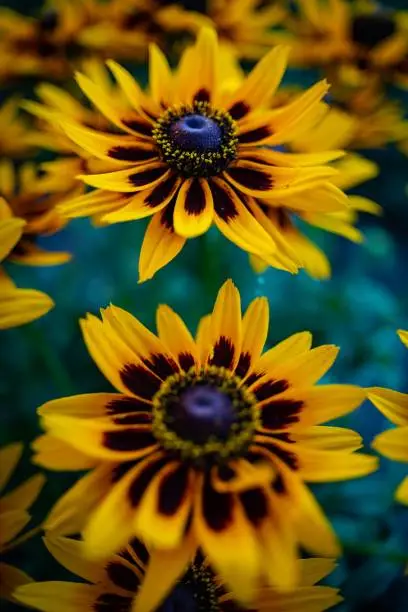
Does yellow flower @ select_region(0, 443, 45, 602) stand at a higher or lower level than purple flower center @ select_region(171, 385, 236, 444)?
lower

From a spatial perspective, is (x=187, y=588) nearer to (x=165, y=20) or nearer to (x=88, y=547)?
(x=88, y=547)

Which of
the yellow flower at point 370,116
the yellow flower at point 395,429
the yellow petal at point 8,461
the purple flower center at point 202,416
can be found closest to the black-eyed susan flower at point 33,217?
the yellow petal at point 8,461

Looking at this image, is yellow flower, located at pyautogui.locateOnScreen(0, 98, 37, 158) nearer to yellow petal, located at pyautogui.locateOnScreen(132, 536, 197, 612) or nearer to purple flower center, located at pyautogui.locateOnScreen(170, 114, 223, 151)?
purple flower center, located at pyautogui.locateOnScreen(170, 114, 223, 151)

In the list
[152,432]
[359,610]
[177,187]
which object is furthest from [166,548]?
[359,610]

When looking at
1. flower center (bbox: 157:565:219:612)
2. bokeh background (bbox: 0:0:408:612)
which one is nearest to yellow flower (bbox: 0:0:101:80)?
bokeh background (bbox: 0:0:408:612)

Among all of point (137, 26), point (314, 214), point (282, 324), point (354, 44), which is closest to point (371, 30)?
point (354, 44)

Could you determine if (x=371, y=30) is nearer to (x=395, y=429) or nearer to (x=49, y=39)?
(x=49, y=39)

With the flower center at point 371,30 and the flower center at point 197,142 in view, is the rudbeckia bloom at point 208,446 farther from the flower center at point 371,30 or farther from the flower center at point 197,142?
the flower center at point 371,30
